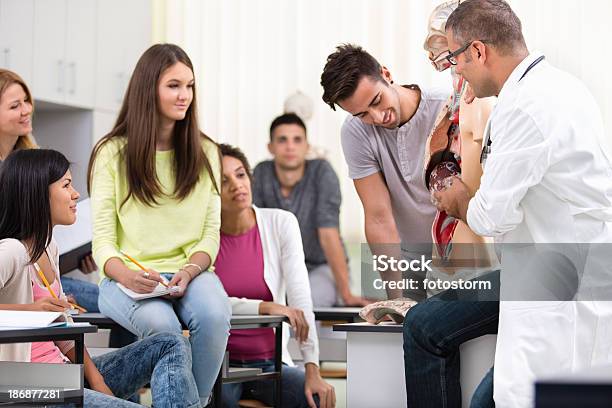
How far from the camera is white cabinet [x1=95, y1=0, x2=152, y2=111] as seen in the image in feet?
17.4

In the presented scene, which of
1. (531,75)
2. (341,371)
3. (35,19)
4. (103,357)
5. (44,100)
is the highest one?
(35,19)

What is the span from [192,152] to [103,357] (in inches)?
29.7

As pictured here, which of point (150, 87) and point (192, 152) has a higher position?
point (150, 87)

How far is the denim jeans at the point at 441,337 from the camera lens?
2.21m

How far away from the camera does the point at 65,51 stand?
5.05 m

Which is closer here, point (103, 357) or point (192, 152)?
point (103, 357)

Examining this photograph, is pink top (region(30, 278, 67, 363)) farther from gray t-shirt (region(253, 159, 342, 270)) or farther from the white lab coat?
gray t-shirt (region(253, 159, 342, 270))

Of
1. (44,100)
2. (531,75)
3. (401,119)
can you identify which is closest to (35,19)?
(44,100)

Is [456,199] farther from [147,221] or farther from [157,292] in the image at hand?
[147,221]

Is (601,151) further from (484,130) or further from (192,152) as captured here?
(192,152)

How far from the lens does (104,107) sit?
529cm

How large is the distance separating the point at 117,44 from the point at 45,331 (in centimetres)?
380

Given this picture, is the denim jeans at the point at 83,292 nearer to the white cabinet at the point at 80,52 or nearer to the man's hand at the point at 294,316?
the man's hand at the point at 294,316

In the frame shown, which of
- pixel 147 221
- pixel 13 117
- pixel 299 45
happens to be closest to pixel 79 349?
pixel 147 221
